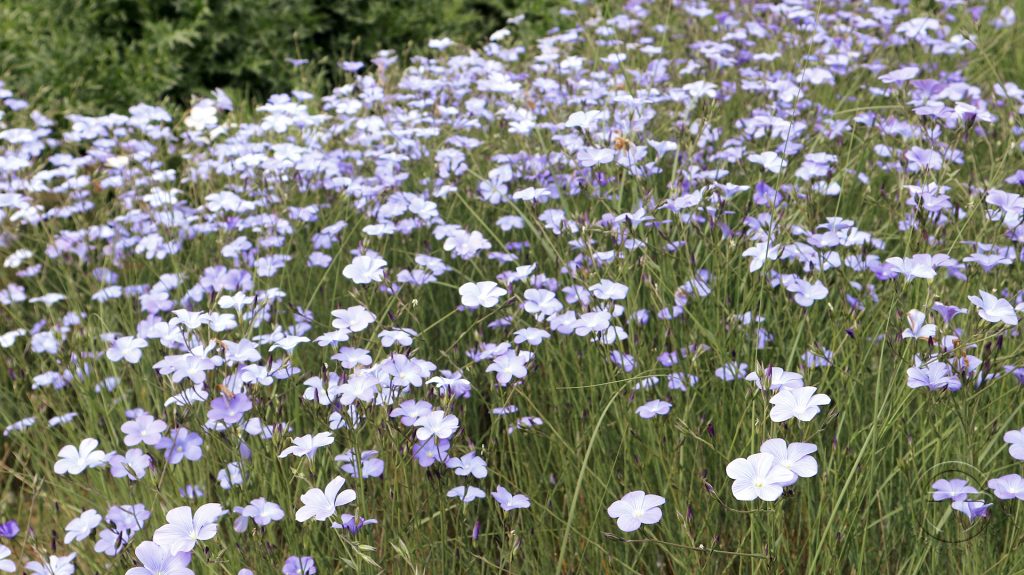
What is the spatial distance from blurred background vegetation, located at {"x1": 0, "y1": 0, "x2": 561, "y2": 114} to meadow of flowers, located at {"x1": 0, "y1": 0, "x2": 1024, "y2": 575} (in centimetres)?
138

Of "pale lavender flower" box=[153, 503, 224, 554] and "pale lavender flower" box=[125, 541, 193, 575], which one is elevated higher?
"pale lavender flower" box=[153, 503, 224, 554]

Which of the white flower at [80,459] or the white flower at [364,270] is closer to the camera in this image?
the white flower at [80,459]

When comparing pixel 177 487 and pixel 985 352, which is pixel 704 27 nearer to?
pixel 985 352

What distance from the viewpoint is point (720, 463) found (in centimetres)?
175

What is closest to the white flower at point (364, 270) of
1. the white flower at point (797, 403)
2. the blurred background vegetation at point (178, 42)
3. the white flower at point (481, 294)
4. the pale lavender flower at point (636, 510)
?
the white flower at point (481, 294)

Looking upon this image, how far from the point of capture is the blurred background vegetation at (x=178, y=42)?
173 inches

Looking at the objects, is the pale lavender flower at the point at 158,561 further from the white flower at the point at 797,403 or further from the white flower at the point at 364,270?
the white flower at the point at 797,403

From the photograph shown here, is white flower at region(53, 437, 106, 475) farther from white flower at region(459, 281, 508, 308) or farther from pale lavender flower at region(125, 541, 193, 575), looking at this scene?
white flower at region(459, 281, 508, 308)

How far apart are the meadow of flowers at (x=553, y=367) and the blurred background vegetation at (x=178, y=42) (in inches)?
54.5

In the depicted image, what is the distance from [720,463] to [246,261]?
141cm

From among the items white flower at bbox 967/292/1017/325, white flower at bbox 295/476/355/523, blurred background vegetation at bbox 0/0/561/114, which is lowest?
white flower at bbox 295/476/355/523

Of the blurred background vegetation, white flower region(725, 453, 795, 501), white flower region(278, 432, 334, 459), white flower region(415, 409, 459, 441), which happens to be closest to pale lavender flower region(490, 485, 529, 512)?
white flower region(415, 409, 459, 441)

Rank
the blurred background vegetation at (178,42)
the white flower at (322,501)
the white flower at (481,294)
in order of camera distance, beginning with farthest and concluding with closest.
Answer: the blurred background vegetation at (178,42) < the white flower at (481,294) < the white flower at (322,501)

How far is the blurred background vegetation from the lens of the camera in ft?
14.5
